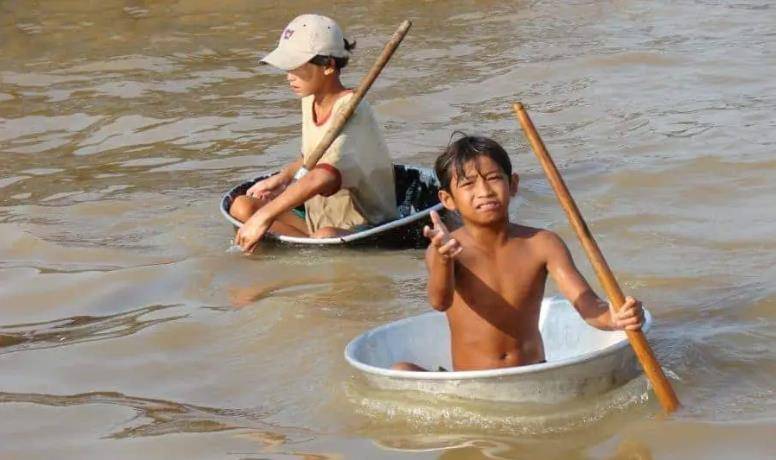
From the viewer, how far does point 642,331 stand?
11.4 ft

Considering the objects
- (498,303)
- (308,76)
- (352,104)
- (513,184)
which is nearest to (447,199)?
(513,184)

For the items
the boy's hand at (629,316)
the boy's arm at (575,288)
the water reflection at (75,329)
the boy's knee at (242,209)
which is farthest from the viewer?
the boy's knee at (242,209)

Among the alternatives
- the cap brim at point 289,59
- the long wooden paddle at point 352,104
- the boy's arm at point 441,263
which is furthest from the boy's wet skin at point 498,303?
the cap brim at point 289,59

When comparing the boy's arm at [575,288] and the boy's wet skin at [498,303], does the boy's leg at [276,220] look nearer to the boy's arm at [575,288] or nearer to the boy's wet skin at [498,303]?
the boy's wet skin at [498,303]

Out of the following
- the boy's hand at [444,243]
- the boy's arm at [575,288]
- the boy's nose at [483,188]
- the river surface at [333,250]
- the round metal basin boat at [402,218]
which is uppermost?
the boy's nose at [483,188]

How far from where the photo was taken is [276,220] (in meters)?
5.70

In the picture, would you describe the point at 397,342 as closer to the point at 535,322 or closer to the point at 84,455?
the point at 535,322

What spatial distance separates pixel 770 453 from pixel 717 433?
0.56 ft

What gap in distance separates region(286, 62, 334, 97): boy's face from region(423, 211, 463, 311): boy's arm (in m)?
1.90

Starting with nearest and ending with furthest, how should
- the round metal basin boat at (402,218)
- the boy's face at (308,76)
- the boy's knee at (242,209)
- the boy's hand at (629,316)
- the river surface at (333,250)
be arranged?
the boy's hand at (629,316), the river surface at (333,250), the round metal basin boat at (402,218), the boy's face at (308,76), the boy's knee at (242,209)

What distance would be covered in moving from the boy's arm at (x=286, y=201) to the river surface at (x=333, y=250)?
0.16m

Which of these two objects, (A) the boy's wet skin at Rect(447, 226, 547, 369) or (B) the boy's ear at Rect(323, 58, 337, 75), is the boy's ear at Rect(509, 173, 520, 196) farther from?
(B) the boy's ear at Rect(323, 58, 337, 75)

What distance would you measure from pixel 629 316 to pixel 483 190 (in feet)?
1.77

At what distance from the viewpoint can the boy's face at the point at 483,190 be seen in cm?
365
